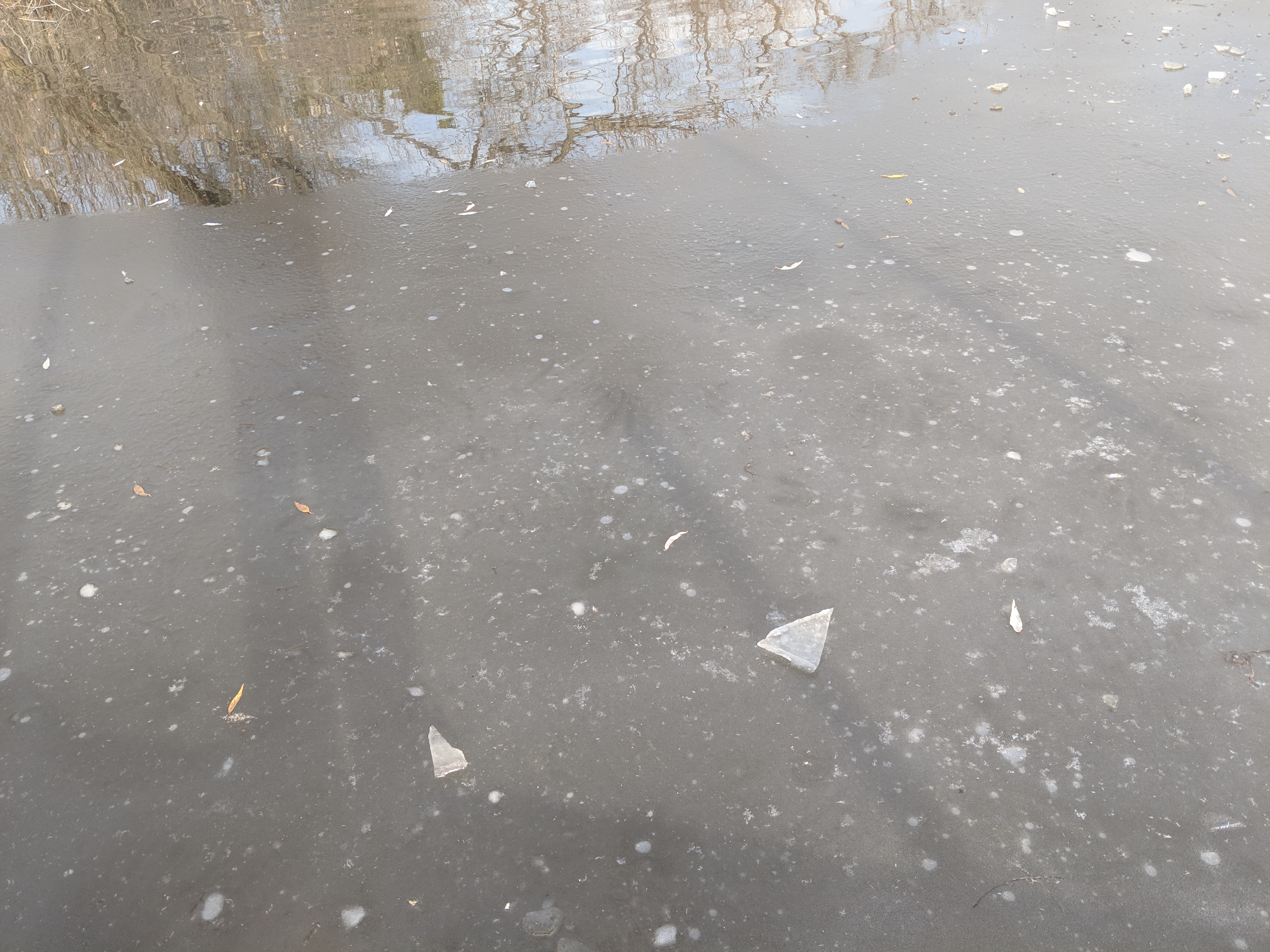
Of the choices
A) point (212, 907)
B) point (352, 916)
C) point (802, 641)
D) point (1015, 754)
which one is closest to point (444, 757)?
point (352, 916)

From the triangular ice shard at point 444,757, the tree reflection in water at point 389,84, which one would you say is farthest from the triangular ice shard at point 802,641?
the tree reflection in water at point 389,84

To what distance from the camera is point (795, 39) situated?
24.4 ft

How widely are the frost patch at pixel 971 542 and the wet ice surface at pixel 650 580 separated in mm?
40

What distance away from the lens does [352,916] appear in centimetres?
182

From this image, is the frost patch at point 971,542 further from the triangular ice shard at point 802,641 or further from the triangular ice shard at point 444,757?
the triangular ice shard at point 444,757

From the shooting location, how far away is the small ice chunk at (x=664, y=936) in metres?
1.74

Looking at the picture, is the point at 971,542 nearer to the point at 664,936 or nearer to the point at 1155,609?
the point at 1155,609

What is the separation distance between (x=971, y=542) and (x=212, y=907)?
235cm

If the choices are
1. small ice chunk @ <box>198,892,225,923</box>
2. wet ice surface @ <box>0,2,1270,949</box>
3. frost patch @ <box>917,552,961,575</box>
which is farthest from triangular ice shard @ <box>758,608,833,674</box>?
small ice chunk @ <box>198,892,225,923</box>

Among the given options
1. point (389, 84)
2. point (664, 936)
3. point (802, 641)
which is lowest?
point (664, 936)

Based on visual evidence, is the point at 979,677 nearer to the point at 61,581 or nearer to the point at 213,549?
the point at 213,549

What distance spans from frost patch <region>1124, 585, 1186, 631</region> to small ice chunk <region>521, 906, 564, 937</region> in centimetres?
184

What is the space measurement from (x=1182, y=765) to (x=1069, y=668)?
0.34 metres

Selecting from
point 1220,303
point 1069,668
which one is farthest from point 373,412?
point 1220,303
